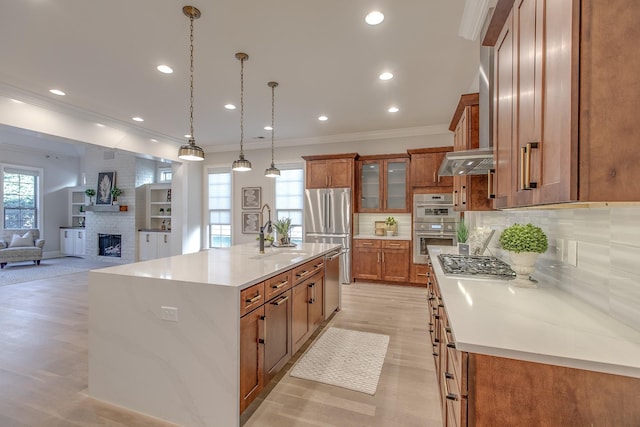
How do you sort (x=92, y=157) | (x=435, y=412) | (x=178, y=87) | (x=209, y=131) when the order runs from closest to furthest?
(x=435, y=412)
(x=178, y=87)
(x=209, y=131)
(x=92, y=157)

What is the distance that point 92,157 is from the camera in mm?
8625

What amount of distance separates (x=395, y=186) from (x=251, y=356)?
4.44 meters

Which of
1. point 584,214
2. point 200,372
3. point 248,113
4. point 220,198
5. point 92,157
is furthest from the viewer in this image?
point 92,157

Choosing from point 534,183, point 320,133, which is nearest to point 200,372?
point 534,183

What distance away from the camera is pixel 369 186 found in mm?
5773

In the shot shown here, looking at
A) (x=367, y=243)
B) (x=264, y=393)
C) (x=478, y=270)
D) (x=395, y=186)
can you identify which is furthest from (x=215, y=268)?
(x=395, y=186)

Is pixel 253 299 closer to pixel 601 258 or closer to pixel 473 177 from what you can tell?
pixel 601 258

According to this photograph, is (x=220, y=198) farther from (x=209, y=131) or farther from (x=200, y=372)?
(x=200, y=372)

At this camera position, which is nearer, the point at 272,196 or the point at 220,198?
the point at 272,196

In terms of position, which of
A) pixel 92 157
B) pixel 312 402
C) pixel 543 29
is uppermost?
pixel 92 157

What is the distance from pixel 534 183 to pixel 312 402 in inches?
79.8

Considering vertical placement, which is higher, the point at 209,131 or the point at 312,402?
the point at 209,131

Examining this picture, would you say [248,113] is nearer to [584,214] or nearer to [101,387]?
[101,387]

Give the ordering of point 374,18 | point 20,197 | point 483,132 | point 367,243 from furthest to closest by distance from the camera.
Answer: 1. point 20,197
2. point 367,243
3. point 374,18
4. point 483,132
